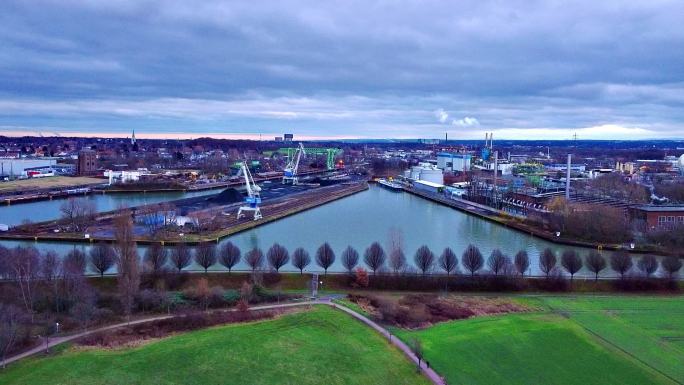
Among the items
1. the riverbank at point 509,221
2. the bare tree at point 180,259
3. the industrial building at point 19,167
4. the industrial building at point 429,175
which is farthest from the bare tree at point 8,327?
the industrial building at point 19,167

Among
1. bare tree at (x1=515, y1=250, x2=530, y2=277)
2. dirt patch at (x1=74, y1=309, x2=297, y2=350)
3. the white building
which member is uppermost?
the white building

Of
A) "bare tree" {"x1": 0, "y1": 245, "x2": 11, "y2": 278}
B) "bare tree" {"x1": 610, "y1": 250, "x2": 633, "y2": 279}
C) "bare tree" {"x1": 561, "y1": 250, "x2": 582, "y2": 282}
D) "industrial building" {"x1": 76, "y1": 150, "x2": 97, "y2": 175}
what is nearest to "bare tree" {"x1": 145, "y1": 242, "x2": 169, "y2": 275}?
"bare tree" {"x1": 0, "y1": 245, "x2": 11, "y2": 278}

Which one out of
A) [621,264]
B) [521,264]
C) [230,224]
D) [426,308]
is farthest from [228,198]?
[621,264]

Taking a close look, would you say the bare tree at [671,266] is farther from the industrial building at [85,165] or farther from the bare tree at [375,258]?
the industrial building at [85,165]

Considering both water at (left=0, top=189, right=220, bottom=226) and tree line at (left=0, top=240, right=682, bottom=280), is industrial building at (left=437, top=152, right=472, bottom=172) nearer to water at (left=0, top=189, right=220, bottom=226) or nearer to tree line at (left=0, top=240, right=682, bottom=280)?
water at (left=0, top=189, right=220, bottom=226)

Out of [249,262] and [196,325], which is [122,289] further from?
[249,262]
